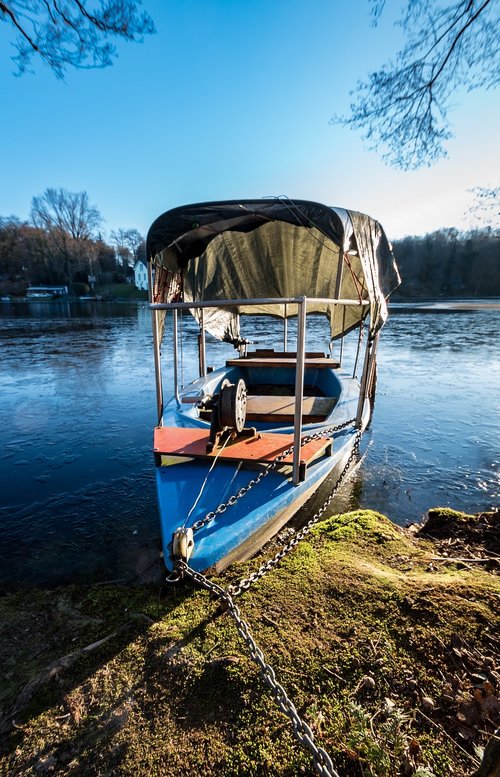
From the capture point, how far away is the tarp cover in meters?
3.98

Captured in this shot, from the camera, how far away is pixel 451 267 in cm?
7938

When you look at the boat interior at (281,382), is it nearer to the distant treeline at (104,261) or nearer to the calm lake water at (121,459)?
the calm lake water at (121,459)

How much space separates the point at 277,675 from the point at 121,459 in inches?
201

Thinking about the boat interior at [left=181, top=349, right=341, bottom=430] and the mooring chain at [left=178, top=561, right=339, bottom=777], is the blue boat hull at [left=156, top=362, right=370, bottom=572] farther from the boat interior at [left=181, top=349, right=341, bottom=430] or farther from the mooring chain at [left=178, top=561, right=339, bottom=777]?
the boat interior at [left=181, top=349, right=341, bottom=430]

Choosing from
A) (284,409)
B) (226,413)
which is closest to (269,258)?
(284,409)

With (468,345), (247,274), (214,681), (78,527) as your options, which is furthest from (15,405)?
(468,345)

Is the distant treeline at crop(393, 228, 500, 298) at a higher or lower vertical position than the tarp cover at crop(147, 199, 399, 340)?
higher

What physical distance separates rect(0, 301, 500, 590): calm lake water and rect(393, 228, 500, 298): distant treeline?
72562 mm

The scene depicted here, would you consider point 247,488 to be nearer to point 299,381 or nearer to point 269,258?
point 299,381

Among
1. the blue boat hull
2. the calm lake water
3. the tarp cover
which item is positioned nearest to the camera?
the blue boat hull

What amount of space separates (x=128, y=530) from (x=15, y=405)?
22.9 feet

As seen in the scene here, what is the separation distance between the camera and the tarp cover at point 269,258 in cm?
398

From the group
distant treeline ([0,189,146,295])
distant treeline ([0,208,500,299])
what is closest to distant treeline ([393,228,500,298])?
distant treeline ([0,208,500,299])

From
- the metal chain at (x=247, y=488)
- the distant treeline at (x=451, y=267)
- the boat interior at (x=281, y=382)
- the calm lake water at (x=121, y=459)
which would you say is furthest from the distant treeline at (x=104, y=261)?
the metal chain at (x=247, y=488)
